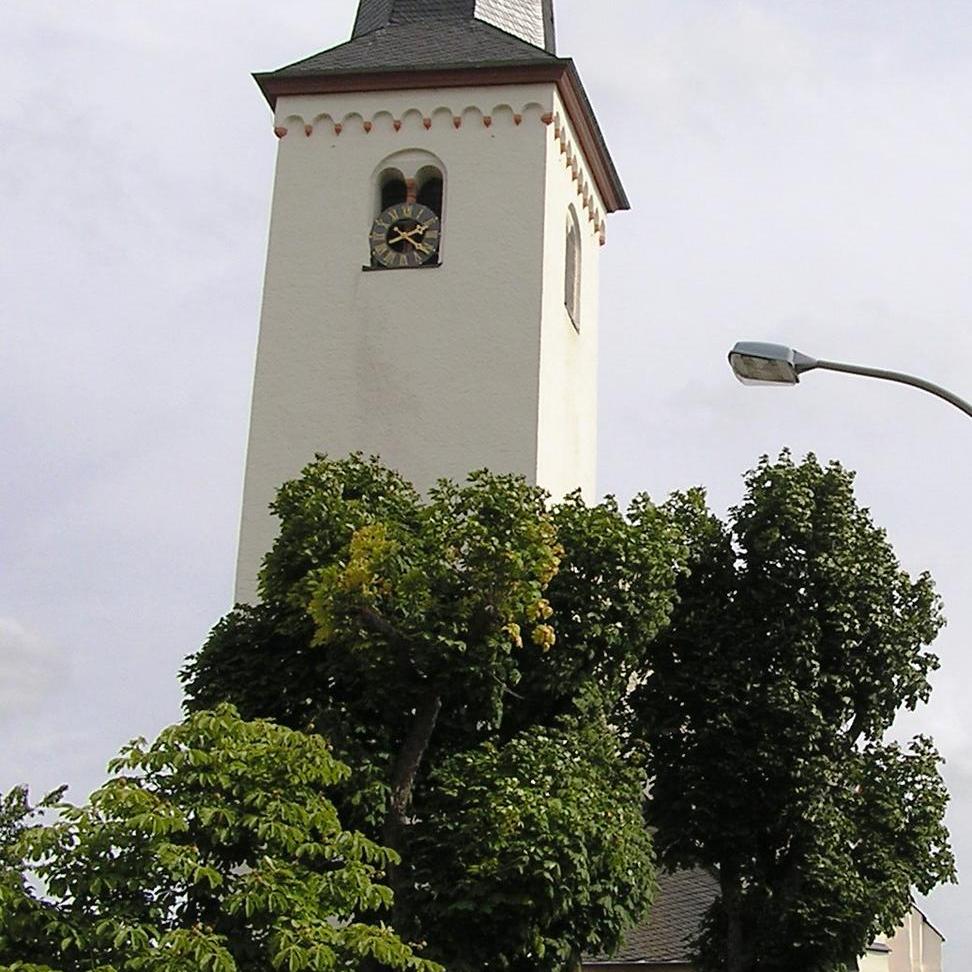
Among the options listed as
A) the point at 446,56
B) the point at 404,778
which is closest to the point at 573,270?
the point at 446,56

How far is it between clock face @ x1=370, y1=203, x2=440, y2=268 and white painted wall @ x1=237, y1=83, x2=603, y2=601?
18 centimetres

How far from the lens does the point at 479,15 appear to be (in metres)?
27.4

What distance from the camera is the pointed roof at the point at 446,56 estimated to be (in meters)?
26.1

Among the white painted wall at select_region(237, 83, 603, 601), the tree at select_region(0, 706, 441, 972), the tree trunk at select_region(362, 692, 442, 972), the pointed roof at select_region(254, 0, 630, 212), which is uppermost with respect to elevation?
the pointed roof at select_region(254, 0, 630, 212)

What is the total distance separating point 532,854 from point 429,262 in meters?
10.5

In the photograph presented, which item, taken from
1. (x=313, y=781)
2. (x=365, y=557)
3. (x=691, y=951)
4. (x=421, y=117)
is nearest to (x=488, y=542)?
(x=365, y=557)

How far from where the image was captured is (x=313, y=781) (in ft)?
52.6

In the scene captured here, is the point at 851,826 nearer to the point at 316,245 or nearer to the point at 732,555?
the point at 732,555

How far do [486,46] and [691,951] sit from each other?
40.8ft

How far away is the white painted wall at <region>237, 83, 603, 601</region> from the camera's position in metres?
24.4

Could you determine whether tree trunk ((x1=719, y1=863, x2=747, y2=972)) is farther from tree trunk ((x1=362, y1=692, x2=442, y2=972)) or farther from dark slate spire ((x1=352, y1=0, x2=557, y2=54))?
dark slate spire ((x1=352, y1=0, x2=557, y2=54))

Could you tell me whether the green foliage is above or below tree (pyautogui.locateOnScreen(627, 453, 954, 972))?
below

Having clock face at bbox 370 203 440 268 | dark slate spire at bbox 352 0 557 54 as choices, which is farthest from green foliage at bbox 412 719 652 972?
dark slate spire at bbox 352 0 557 54

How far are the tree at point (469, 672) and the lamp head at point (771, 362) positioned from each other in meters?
5.46
